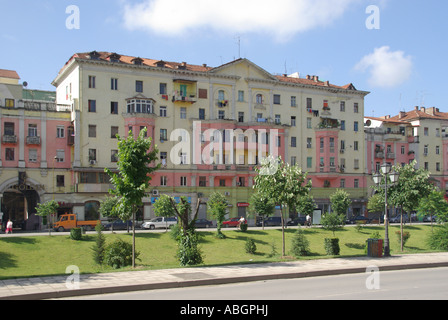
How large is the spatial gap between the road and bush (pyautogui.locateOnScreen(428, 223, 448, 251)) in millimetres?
12400

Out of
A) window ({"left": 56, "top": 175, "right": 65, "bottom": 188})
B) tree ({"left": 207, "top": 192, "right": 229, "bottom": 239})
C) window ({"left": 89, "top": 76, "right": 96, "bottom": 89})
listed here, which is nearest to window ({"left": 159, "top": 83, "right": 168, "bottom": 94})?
window ({"left": 89, "top": 76, "right": 96, "bottom": 89})

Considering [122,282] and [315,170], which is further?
[315,170]

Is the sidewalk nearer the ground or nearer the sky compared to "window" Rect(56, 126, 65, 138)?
nearer the ground

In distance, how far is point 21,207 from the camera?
5403 centimetres

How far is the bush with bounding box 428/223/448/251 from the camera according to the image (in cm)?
2895

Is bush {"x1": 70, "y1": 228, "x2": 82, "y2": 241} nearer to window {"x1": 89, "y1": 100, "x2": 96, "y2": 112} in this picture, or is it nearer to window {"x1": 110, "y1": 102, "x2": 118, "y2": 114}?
window {"x1": 89, "y1": 100, "x2": 96, "y2": 112}

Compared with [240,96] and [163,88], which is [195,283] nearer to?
[163,88]

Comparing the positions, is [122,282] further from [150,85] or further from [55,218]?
[150,85]

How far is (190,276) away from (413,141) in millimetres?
71758

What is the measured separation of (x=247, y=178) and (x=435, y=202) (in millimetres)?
24364

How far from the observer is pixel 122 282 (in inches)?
611

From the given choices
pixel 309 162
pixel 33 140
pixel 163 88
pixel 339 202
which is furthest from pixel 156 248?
pixel 309 162

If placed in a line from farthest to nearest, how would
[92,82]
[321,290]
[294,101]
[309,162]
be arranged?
1. [309,162]
2. [294,101]
3. [92,82]
4. [321,290]
